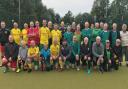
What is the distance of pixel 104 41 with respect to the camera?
12938mm

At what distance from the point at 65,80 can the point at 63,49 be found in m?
1.92

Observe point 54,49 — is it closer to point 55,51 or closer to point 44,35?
point 55,51

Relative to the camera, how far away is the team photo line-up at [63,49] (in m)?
12.4

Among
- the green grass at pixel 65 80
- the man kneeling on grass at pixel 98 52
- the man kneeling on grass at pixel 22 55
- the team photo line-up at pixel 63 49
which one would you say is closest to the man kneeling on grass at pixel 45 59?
the team photo line-up at pixel 63 49

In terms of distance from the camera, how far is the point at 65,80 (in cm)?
1102

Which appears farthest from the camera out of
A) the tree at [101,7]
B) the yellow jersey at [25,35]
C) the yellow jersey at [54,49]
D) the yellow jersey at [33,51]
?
the tree at [101,7]

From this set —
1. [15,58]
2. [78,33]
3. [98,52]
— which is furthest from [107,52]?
[15,58]

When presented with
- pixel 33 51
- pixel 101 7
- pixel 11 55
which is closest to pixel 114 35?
pixel 33 51

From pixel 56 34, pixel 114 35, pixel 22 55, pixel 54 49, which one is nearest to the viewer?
pixel 22 55

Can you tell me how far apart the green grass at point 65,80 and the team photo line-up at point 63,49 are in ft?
1.47

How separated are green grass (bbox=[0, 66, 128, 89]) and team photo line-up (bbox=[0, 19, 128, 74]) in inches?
17.7

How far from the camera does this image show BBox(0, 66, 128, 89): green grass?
A: 1020cm

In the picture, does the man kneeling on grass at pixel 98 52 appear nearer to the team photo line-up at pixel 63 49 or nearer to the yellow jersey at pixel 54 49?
the team photo line-up at pixel 63 49

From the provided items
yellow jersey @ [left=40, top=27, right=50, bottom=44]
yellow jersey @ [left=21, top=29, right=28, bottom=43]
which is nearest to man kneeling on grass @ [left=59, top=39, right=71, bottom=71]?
yellow jersey @ [left=40, top=27, right=50, bottom=44]
